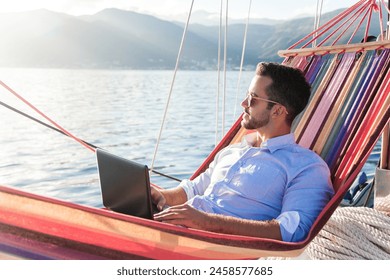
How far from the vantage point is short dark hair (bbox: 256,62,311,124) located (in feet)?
7.43

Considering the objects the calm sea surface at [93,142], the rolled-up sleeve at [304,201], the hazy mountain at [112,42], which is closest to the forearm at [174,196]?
the rolled-up sleeve at [304,201]

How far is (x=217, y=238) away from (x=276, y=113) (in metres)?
0.61

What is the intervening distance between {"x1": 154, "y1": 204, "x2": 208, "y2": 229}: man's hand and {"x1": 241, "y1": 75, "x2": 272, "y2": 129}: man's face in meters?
0.46

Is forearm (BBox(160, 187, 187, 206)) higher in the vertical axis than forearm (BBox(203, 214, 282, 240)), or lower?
lower

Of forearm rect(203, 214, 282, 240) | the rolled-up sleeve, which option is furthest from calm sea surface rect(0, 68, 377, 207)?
forearm rect(203, 214, 282, 240)

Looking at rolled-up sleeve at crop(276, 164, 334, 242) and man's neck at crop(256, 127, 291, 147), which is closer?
rolled-up sleeve at crop(276, 164, 334, 242)

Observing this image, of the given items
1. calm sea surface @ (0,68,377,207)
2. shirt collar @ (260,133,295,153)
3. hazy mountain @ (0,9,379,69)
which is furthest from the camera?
hazy mountain @ (0,9,379,69)

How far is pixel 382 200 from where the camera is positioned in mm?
2568

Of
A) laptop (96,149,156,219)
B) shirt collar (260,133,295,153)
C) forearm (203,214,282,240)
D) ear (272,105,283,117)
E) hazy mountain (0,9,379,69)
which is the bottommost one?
hazy mountain (0,9,379,69)

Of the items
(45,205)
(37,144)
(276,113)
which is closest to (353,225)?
(276,113)

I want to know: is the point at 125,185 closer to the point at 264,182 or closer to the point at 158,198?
the point at 158,198

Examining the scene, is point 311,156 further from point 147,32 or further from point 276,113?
point 147,32

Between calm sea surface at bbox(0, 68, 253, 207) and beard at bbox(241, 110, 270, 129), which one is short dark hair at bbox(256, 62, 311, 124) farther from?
calm sea surface at bbox(0, 68, 253, 207)

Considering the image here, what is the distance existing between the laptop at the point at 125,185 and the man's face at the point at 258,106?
1.68 ft
